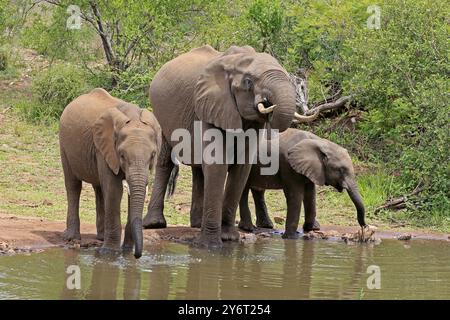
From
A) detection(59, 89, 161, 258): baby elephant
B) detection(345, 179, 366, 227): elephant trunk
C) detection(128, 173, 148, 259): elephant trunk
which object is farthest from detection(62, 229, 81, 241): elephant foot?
detection(345, 179, 366, 227): elephant trunk

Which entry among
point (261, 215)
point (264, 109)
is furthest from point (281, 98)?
point (261, 215)

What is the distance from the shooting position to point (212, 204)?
10484mm

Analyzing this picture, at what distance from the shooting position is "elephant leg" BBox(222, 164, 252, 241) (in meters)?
10.8

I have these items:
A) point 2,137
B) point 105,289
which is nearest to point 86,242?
point 105,289

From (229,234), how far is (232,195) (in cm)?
46

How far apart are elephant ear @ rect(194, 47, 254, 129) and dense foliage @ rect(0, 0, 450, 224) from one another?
13.6ft

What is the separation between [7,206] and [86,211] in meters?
0.98

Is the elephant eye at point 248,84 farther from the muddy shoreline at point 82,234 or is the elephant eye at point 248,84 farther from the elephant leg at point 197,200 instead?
the muddy shoreline at point 82,234

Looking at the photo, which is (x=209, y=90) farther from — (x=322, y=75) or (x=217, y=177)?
(x=322, y=75)

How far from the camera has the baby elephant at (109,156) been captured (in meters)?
9.09

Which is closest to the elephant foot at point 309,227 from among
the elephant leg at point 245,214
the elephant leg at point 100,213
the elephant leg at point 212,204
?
the elephant leg at point 245,214

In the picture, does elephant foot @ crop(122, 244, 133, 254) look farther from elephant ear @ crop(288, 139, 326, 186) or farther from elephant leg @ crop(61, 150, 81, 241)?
elephant ear @ crop(288, 139, 326, 186)

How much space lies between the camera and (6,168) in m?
15.2

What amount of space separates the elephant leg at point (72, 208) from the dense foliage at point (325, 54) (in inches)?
202
